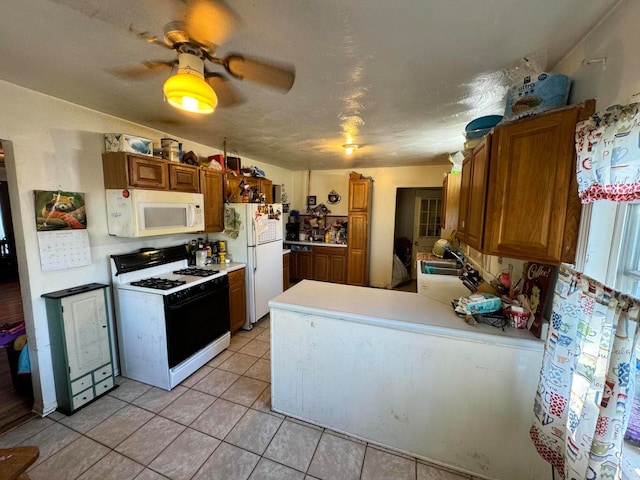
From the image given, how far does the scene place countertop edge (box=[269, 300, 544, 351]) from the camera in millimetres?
1370

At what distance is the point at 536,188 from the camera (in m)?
1.11

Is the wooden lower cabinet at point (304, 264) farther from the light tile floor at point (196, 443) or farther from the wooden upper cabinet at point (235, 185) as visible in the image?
the light tile floor at point (196, 443)

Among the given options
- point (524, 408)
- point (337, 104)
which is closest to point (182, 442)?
point (524, 408)

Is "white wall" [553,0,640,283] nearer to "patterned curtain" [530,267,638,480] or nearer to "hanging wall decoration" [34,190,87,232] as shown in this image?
"patterned curtain" [530,267,638,480]

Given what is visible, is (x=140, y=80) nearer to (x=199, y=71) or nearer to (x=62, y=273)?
(x=199, y=71)

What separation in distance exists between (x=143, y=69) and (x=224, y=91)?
1.45 ft

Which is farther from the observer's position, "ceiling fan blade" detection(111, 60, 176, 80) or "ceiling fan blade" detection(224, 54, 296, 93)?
"ceiling fan blade" detection(111, 60, 176, 80)

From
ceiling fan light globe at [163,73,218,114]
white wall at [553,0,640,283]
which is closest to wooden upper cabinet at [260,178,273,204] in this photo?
ceiling fan light globe at [163,73,218,114]

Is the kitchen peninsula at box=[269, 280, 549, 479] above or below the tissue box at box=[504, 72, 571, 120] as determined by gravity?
below

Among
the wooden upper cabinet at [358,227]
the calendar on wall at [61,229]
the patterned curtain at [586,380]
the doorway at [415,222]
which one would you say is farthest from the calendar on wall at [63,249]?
the doorway at [415,222]

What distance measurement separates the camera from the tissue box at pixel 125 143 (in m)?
2.11

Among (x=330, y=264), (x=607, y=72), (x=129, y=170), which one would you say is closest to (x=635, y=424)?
(x=607, y=72)

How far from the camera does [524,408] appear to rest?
1.41 meters

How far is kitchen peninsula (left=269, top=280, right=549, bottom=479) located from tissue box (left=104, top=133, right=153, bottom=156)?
178cm
